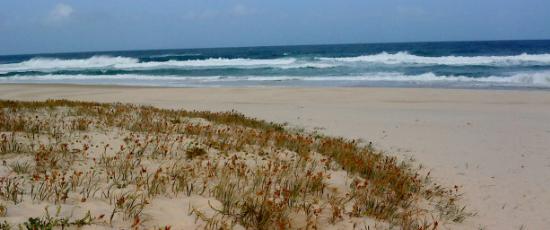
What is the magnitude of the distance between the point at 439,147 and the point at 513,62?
39.4m

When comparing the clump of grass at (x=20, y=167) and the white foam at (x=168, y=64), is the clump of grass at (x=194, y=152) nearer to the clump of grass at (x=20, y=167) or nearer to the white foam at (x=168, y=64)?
the clump of grass at (x=20, y=167)

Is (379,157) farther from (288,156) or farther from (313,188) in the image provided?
(313,188)

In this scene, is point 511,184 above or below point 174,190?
below

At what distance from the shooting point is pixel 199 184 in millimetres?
4988

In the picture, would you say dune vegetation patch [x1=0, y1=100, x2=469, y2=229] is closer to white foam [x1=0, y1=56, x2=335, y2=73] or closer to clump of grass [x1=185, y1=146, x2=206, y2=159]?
clump of grass [x1=185, y1=146, x2=206, y2=159]

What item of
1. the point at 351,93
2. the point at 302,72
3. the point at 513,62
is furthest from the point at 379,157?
the point at 513,62

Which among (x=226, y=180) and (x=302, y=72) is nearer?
(x=226, y=180)

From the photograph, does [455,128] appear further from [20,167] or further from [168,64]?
[168,64]

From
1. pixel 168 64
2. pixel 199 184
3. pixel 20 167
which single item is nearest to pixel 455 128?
pixel 199 184

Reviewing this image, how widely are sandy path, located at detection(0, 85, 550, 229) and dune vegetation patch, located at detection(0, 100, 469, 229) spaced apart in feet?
1.97

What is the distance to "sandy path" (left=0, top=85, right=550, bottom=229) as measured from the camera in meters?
5.97

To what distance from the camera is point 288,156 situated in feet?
22.5

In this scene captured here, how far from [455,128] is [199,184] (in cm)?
833

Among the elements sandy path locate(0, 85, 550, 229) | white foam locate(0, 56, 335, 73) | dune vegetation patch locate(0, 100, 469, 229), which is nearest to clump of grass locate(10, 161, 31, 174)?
dune vegetation patch locate(0, 100, 469, 229)
